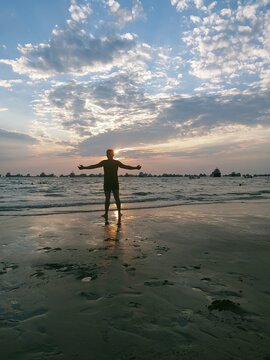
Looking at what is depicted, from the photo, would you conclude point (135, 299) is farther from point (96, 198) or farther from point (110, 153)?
point (96, 198)

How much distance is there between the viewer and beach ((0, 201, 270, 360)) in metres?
2.91

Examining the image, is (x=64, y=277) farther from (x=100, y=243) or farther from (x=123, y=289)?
(x=100, y=243)

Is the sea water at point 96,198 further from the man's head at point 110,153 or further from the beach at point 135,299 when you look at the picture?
the beach at point 135,299

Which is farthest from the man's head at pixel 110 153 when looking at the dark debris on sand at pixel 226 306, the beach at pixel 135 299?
the dark debris on sand at pixel 226 306

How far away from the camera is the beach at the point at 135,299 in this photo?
291 cm

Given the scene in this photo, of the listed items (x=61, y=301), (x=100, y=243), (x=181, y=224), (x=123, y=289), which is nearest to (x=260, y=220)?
(x=181, y=224)

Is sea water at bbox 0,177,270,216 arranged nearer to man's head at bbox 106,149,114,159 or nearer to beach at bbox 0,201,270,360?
man's head at bbox 106,149,114,159

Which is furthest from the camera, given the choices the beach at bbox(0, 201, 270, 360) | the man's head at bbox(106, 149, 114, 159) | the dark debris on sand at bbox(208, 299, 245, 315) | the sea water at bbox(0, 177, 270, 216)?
the sea water at bbox(0, 177, 270, 216)

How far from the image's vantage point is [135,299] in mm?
3994

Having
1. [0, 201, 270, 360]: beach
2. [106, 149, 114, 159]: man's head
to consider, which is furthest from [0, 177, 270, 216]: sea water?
[0, 201, 270, 360]: beach

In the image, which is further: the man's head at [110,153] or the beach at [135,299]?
the man's head at [110,153]

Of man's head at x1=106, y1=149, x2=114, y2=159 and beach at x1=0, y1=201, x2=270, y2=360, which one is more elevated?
man's head at x1=106, y1=149, x2=114, y2=159

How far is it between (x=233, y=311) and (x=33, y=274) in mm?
3164

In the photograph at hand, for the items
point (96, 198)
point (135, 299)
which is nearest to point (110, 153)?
point (135, 299)
